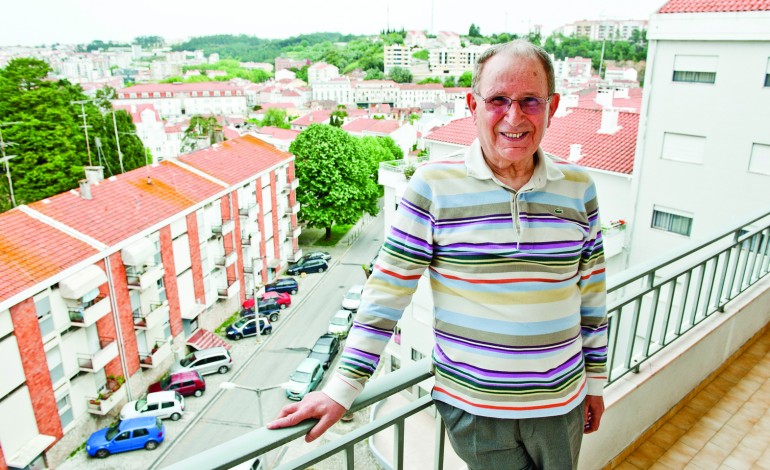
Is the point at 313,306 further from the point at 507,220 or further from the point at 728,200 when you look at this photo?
the point at 507,220

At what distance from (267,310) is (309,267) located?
476 centimetres

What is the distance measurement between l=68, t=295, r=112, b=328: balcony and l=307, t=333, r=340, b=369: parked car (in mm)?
5965

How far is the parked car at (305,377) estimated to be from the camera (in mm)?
14328

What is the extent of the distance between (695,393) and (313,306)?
18.0m

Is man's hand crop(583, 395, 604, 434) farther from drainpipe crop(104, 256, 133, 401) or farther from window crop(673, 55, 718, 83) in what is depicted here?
drainpipe crop(104, 256, 133, 401)

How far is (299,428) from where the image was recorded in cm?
135

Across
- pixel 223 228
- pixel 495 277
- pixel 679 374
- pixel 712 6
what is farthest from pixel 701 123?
pixel 223 228

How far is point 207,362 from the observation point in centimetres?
1578

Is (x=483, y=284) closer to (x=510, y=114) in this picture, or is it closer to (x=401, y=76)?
(x=510, y=114)

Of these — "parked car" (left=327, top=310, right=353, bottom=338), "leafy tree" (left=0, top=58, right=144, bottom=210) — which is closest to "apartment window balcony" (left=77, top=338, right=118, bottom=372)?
"parked car" (left=327, top=310, right=353, bottom=338)

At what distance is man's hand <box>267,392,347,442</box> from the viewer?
1.34 meters

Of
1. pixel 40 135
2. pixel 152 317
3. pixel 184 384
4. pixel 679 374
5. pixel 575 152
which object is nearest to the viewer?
pixel 679 374

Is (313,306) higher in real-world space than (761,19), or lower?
lower


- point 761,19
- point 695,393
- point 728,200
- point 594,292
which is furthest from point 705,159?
point 594,292
